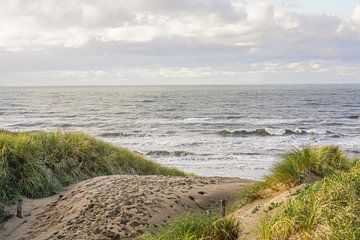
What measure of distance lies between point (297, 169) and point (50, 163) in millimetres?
7043

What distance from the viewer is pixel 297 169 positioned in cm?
880

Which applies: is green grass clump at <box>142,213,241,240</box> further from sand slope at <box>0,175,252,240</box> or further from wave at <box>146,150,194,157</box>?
wave at <box>146,150,194,157</box>

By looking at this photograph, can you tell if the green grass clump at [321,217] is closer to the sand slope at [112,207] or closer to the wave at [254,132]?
the sand slope at [112,207]

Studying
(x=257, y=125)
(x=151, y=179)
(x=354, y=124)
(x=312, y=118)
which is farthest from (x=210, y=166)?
A: (x=312, y=118)

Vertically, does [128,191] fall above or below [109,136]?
above

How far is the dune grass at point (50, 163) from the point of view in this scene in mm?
11000

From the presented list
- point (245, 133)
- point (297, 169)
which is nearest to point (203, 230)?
point (297, 169)

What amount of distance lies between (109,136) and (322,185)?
34.2m

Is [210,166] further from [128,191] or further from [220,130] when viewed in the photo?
[220,130]

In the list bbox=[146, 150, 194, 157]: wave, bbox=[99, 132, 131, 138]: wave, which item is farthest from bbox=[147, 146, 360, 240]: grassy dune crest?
bbox=[99, 132, 131, 138]: wave

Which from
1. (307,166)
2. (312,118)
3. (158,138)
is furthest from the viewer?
(312,118)

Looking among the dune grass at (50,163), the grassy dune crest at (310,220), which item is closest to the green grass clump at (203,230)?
the grassy dune crest at (310,220)

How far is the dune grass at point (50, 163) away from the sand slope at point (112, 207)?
1.70ft

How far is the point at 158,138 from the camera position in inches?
1467
